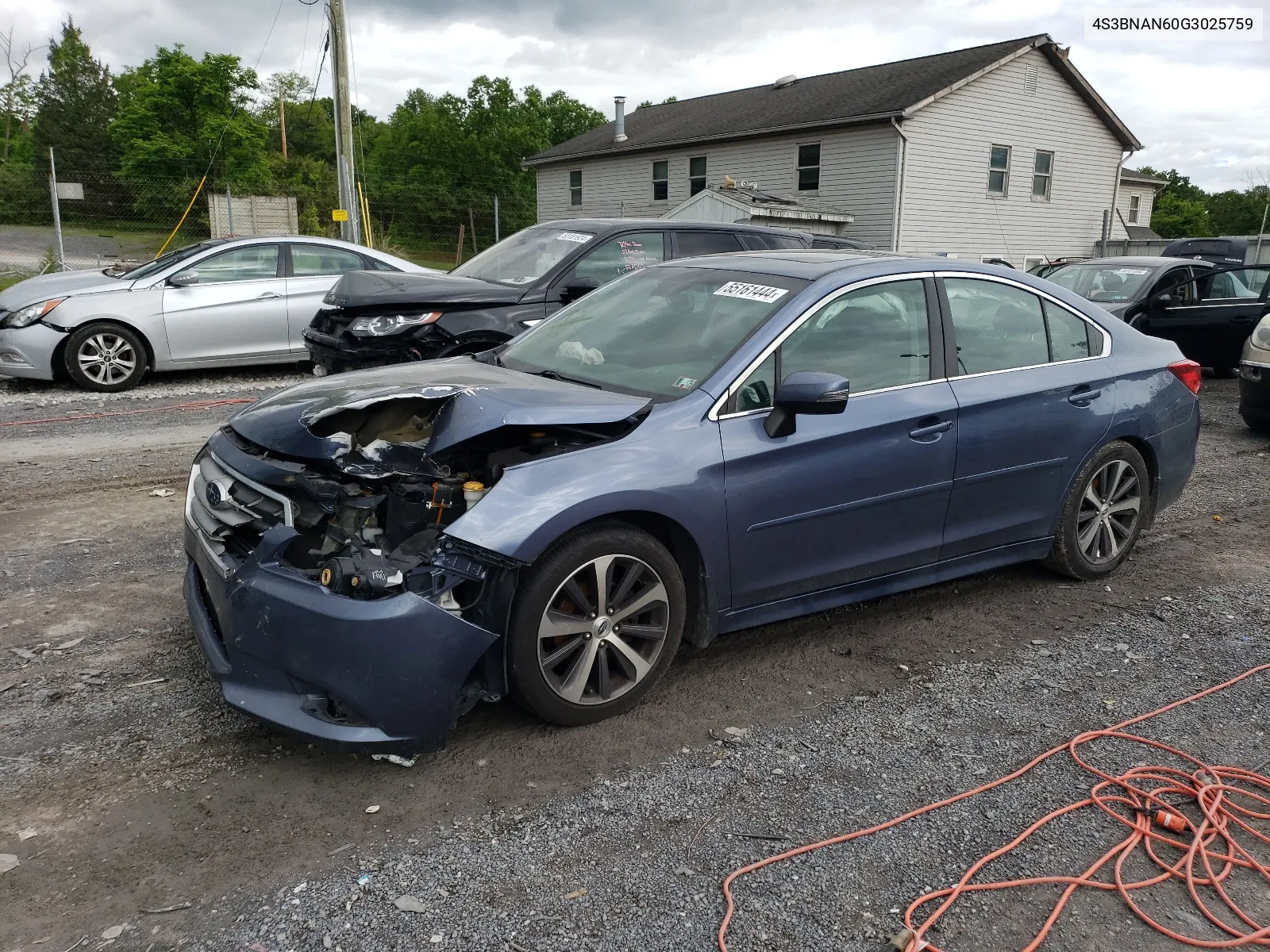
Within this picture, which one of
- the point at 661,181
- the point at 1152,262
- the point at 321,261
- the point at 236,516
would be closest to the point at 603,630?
the point at 236,516

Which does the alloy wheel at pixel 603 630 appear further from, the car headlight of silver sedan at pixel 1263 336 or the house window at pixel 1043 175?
the house window at pixel 1043 175

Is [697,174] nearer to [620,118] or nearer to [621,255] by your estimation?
[620,118]

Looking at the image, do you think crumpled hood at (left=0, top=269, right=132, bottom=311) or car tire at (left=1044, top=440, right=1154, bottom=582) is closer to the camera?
car tire at (left=1044, top=440, right=1154, bottom=582)

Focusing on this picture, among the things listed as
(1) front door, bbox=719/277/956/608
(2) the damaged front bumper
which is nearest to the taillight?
(1) front door, bbox=719/277/956/608

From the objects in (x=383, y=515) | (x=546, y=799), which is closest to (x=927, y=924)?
(x=546, y=799)

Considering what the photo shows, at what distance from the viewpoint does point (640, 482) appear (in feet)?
11.4

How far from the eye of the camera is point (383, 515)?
139 inches

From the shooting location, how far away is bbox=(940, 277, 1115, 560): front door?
446 centimetres

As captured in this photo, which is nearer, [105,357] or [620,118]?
→ [105,357]

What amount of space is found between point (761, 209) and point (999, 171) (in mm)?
8049

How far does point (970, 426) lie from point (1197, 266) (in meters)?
9.82

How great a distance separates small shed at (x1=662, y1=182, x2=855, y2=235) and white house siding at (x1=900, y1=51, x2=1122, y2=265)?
1885mm

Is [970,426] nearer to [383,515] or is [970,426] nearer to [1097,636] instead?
[1097,636]

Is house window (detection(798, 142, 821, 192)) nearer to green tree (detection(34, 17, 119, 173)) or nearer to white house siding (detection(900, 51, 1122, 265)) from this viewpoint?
white house siding (detection(900, 51, 1122, 265))
